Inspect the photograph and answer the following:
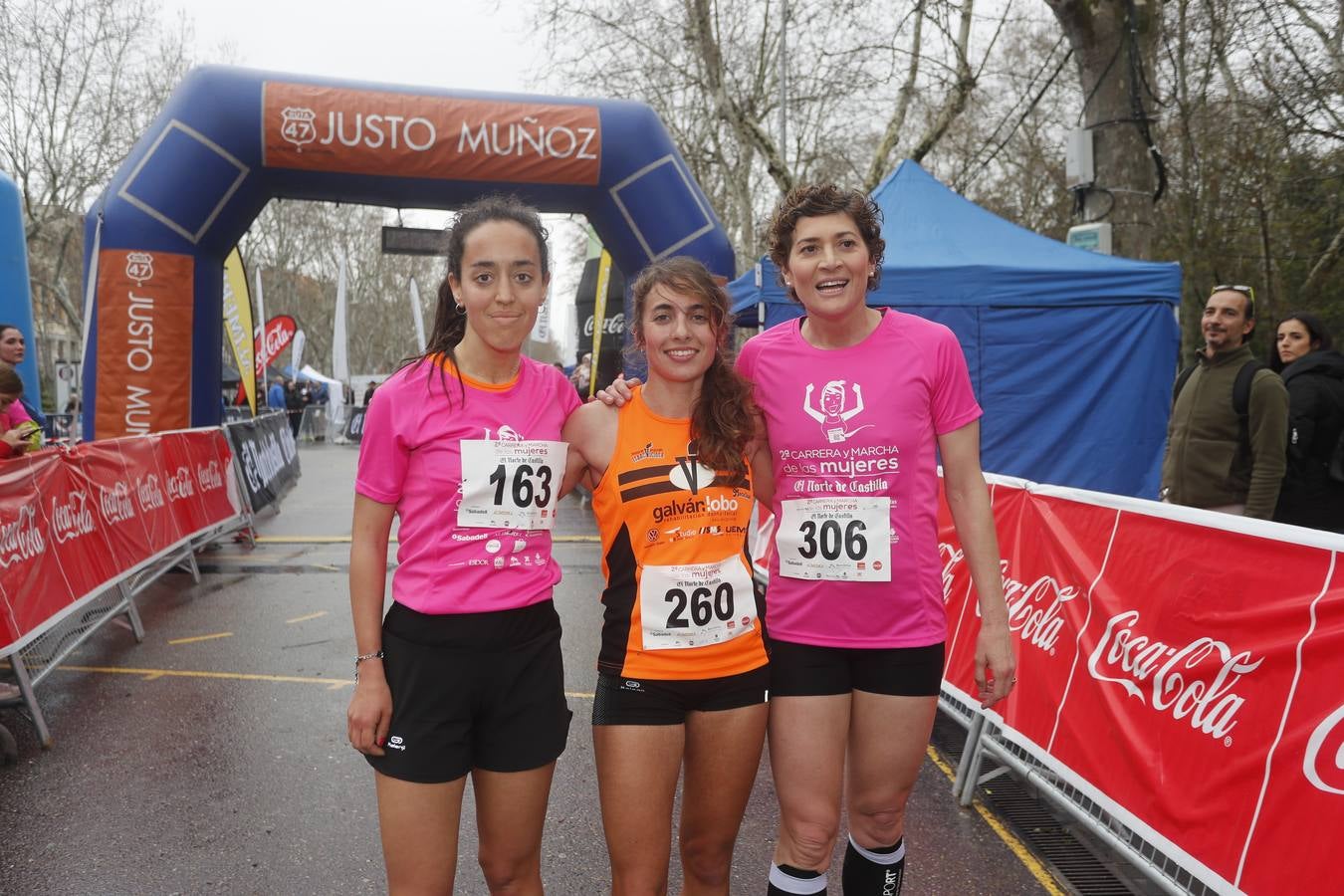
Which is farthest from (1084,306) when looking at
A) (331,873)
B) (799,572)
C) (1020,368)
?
(331,873)

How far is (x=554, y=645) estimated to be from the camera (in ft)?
6.92

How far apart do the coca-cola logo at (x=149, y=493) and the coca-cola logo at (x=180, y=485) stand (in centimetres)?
23

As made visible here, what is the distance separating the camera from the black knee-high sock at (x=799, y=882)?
7.07ft

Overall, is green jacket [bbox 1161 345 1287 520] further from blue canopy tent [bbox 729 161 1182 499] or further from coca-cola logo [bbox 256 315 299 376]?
coca-cola logo [bbox 256 315 299 376]

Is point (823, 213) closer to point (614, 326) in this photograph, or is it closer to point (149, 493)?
point (149, 493)

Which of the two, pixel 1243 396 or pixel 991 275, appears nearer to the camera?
pixel 1243 396

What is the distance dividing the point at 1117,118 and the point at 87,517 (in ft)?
34.3

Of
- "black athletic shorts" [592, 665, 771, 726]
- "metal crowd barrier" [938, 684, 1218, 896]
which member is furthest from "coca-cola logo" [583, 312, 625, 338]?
"black athletic shorts" [592, 665, 771, 726]

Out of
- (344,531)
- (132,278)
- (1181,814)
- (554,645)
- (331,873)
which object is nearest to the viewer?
(554,645)

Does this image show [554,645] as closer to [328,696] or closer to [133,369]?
[328,696]

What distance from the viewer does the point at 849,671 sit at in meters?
2.21

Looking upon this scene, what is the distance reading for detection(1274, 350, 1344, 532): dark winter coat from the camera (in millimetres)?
4727

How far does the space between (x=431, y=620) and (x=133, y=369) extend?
7135 mm

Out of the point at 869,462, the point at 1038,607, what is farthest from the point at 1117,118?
the point at 869,462
